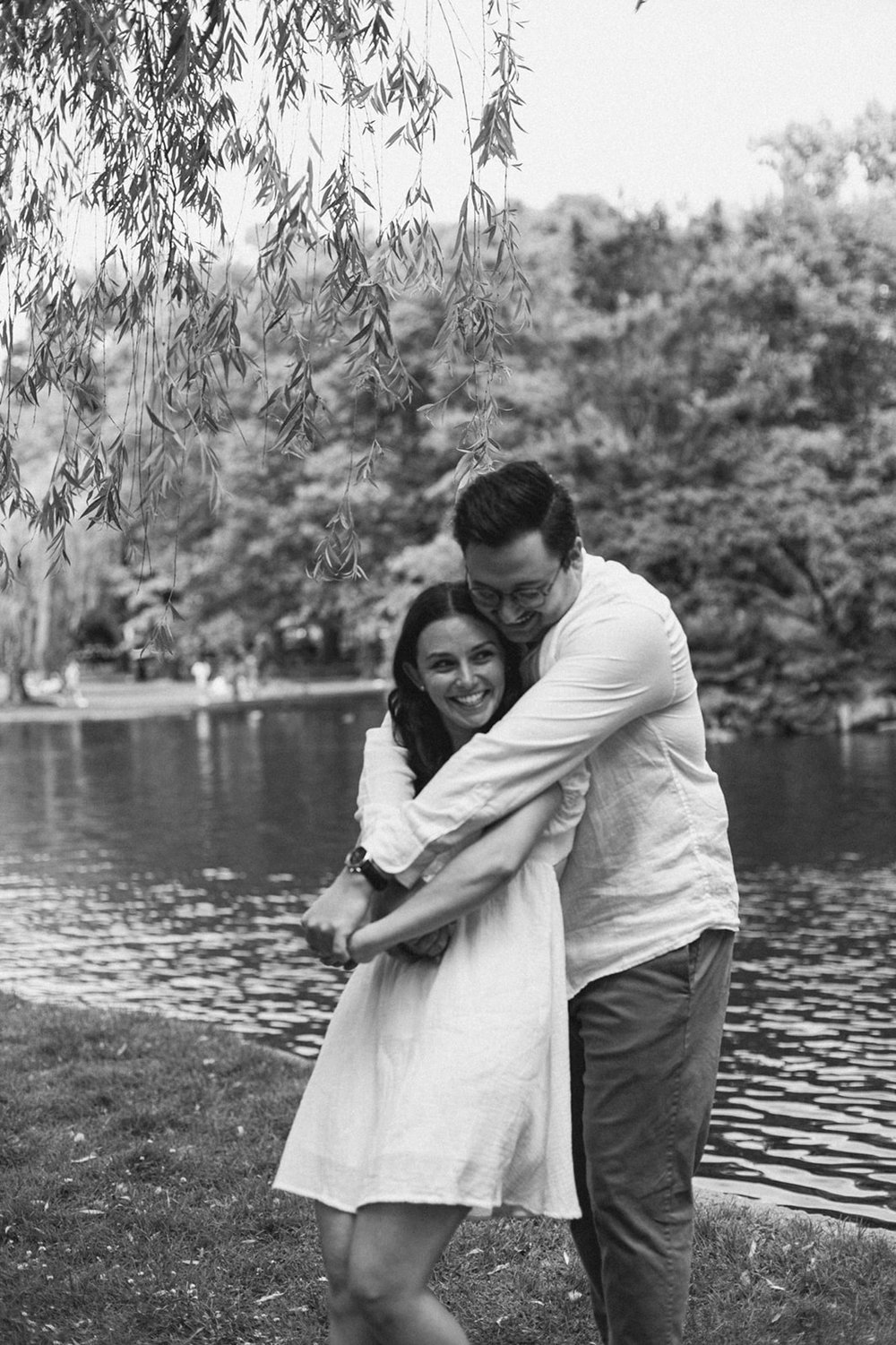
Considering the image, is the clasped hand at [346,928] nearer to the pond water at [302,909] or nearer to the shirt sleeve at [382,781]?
the shirt sleeve at [382,781]

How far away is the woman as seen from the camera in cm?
287

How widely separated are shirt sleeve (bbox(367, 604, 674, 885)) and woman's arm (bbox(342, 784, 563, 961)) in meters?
0.05

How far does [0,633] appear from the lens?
4456 cm

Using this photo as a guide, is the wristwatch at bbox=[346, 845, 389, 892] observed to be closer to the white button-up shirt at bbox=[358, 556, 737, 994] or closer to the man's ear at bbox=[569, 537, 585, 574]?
the white button-up shirt at bbox=[358, 556, 737, 994]

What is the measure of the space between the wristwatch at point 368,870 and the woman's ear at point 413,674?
417 millimetres

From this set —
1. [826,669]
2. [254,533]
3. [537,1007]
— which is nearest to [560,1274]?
[537,1007]

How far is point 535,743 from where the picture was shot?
3029 mm

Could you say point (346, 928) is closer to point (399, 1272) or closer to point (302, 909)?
point (399, 1272)

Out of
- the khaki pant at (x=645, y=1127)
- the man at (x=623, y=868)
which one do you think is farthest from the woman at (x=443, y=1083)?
the khaki pant at (x=645, y=1127)

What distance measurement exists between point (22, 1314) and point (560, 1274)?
61.7 inches

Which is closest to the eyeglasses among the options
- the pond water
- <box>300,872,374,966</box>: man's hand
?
<box>300,872,374,966</box>: man's hand

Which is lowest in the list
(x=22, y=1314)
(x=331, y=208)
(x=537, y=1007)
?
(x=22, y=1314)

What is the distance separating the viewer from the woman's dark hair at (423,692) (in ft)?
10.7

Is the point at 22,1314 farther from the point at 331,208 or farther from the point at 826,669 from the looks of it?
the point at 826,669
